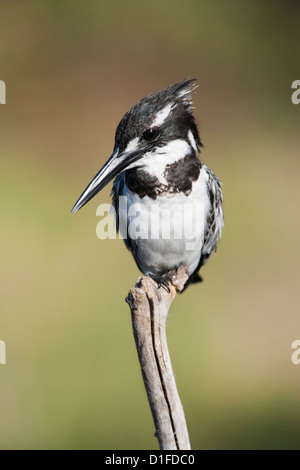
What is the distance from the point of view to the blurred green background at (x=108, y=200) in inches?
116

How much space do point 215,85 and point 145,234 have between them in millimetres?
3631

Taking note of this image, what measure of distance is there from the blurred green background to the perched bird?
114 cm

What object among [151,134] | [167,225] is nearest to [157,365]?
[167,225]

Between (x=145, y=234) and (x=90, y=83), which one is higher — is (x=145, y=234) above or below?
below

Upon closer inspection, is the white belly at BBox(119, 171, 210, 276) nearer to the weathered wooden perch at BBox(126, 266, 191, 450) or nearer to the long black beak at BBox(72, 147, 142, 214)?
the long black beak at BBox(72, 147, 142, 214)

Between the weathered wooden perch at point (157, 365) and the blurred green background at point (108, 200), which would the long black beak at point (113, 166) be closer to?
the weathered wooden perch at point (157, 365)

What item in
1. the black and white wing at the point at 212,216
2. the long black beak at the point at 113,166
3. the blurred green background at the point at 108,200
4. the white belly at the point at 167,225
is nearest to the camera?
the long black beak at the point at 113,166

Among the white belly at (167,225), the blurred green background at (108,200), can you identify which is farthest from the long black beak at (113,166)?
the blurred green background at (108,200)

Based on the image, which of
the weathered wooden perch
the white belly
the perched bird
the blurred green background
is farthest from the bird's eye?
the blurred green background

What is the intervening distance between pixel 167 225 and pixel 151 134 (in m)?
0.28

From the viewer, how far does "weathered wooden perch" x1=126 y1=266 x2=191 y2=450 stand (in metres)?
1.41

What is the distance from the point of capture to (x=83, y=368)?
3055 mm
